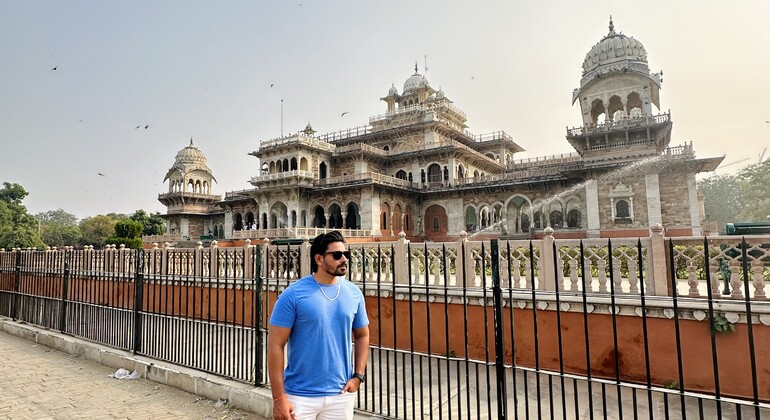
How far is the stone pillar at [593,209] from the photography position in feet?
71.0

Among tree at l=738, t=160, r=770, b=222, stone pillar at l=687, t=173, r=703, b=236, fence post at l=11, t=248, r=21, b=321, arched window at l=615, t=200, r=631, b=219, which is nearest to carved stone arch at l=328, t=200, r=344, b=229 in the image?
arched window at l=615, t=200, r=631, b=219

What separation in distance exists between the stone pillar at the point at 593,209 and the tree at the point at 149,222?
163 ft

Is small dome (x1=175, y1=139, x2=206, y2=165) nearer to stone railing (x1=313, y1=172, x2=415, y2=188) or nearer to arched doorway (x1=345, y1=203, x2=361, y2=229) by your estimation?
stone railing (x1=313, y1=172, x2=415, y2=188)

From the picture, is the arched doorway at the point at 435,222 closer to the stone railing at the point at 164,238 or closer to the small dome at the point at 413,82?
the small dome at the point at 413,82

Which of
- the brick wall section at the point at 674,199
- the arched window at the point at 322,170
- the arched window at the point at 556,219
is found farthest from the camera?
the arched window at the point at 322,170

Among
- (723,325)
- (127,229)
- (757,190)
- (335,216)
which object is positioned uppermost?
(757,190)

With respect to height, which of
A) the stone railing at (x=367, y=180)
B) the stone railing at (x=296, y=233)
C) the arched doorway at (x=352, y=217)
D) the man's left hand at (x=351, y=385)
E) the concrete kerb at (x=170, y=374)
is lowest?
the concrete kerb at (x=170, y=374)

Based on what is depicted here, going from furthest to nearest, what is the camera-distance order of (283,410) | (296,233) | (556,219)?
(556,219) < (296,233) < (283,410)

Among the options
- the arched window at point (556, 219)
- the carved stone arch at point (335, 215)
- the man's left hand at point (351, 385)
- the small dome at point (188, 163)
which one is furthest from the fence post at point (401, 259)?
the small dome at point (188, 163)

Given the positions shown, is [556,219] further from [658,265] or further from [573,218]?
[658,265]

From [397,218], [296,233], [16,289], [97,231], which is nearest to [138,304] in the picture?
[16,289]

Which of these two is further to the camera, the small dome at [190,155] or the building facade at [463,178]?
the small dome at [190,155]

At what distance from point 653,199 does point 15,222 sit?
195 ft

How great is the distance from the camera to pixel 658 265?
5.66 metres
